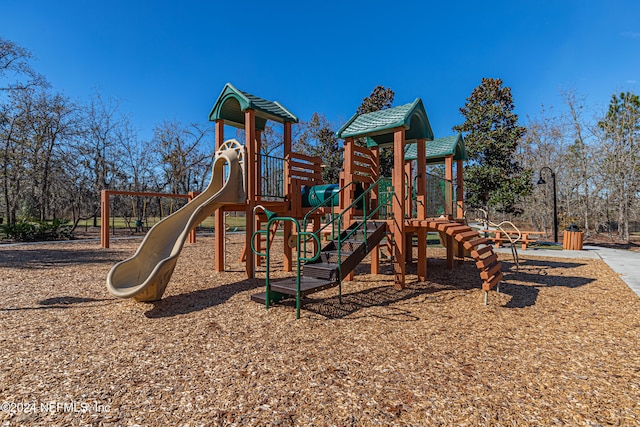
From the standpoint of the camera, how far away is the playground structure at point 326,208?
5.43m

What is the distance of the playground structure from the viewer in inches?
214

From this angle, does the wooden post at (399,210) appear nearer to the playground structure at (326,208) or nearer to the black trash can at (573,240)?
the playground structure at (326,208)

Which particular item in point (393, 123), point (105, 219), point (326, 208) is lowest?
point (105, 219)

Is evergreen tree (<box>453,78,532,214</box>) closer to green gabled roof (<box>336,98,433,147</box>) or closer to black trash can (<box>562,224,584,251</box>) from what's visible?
black trash can (<box>562,224,584,251</box>)

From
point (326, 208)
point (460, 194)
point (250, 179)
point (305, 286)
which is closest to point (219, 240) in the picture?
point (250, 179)

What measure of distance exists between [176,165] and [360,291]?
895 inches

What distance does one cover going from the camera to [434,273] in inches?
335

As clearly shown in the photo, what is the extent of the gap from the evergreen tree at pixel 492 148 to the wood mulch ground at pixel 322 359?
1037cm

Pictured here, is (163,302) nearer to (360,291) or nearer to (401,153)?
(360,291)

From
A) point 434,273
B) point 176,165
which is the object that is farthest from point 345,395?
point 176,165

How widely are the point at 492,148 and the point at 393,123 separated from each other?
12.0m

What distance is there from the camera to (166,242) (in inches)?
249

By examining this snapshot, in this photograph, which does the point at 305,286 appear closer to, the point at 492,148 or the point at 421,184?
the point at 421,184

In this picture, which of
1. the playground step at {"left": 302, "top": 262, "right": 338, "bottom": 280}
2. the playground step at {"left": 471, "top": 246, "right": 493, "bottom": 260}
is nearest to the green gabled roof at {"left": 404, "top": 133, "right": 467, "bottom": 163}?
the playground step at {"left": 471, "top": 246, "right": 493, "bottom": 260}
